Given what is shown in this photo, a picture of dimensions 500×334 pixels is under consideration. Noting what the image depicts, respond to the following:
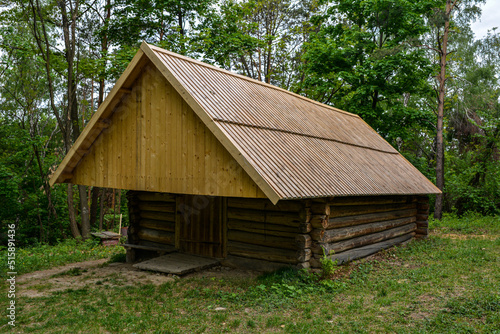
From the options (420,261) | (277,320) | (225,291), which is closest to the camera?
(277,320)

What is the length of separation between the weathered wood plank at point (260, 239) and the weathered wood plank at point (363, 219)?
79cm

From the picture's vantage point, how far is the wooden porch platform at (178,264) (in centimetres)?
935

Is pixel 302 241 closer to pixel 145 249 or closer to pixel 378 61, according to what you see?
pixel 145 249

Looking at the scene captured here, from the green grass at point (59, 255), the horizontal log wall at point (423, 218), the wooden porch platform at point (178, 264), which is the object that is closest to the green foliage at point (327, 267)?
the wooden porch platform at point (178, 264)

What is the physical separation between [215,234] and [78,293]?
3462 millimetres

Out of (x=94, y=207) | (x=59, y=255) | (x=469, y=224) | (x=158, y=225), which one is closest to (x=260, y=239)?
(x=158, y=225)

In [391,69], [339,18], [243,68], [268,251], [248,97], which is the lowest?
[268,251]

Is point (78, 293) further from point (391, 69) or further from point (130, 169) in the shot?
point (391, 69)

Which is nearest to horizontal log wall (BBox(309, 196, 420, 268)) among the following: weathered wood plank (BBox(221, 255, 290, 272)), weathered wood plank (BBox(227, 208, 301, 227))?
weathered wood plank (BBox(227, 208, 301, 227))

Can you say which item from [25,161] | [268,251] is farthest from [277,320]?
[25,161]

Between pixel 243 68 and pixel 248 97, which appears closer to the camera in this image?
pixel 248 97

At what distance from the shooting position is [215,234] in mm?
10242

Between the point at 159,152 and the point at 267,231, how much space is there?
10.0 ft

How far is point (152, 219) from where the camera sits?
1173cm
